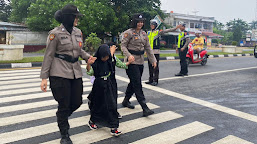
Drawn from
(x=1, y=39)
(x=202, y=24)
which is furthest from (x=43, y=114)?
(x=202, y=24)

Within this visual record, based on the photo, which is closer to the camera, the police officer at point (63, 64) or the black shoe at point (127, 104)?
the police officer at point (63, 64)

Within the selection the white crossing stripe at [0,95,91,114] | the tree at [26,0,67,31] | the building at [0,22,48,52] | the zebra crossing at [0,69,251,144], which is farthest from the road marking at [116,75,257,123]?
the building at [0,22,48,52]

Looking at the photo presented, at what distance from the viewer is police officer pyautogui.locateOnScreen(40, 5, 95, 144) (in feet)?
10.00

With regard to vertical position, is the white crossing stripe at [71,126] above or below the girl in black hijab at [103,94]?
below

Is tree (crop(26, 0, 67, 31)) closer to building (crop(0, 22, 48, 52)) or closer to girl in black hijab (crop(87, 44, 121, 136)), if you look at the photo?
building (crop(0, 22, 48, 52))

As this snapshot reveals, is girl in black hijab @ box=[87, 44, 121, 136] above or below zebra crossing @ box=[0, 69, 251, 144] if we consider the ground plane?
above

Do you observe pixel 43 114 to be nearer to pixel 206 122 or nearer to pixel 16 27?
pixel 206 122

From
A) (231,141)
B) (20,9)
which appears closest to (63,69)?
(231,141)

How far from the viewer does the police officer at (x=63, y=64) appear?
305cm

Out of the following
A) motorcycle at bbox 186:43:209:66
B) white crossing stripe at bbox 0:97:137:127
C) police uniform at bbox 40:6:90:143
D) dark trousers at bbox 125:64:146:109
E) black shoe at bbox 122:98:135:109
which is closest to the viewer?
police uniform at bbox 40:6:90:143

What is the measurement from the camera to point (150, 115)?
450 centimetres

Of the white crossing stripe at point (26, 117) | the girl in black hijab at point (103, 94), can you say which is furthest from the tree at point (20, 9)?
the girl in black hijab at point (103, 94)

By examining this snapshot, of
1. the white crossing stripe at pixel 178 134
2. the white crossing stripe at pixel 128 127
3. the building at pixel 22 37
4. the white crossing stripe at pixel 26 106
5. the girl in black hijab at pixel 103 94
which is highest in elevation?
the building at pixel 22 37

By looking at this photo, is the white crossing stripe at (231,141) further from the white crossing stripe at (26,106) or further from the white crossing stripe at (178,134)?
the white crossing stripe at (26,106)
